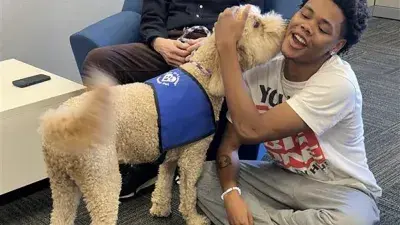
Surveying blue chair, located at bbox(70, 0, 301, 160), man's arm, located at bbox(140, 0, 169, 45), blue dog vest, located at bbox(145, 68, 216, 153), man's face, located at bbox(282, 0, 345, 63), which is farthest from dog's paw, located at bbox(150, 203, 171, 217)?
man's face, located at bbox(282, 0, 345, 63)

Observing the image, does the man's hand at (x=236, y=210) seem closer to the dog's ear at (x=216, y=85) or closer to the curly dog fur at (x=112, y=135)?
the curly dog fur at (x=112, y=135)

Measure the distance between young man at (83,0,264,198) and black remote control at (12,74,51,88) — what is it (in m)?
0.22

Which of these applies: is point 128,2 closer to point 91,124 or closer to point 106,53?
point 106,53

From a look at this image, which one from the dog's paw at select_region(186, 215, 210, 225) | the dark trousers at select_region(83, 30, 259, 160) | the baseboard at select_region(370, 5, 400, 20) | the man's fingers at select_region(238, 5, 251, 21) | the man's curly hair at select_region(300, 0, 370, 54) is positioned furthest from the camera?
the baseboard at select_region(370, 5, 400, 20)

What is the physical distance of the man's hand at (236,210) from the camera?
164 centimetres

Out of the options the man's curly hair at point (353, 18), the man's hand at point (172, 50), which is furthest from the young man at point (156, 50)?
the man's curly hair at point (353, 18)

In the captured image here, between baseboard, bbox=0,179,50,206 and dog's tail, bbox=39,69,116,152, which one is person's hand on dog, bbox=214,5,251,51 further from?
baseboard, bbox=0,179,50,206

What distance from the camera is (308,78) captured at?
158 centimetres

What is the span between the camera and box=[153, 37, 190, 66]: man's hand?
6.24 ft

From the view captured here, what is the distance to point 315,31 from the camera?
1485 mm

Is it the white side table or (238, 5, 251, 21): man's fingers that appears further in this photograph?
the white side table

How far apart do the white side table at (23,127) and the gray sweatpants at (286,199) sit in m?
0.59

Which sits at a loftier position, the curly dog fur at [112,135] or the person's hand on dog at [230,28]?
the person's hand on dog at [230,28]

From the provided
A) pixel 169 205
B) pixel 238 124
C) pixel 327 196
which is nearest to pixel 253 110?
pixel 238 124
